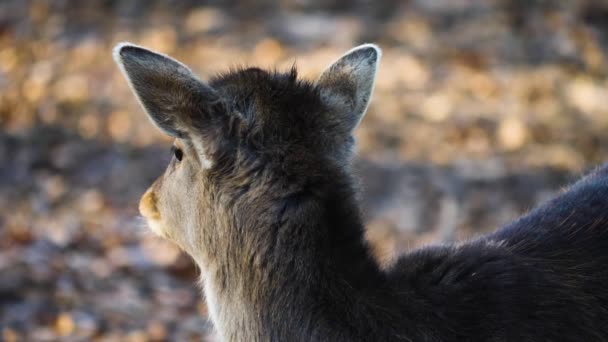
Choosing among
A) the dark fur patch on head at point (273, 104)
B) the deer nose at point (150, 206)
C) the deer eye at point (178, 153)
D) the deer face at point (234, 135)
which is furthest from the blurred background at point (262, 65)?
the dark fur patch on head at point (273, 104)

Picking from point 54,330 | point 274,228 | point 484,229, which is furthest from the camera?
point 484,229

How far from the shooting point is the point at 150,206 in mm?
3949

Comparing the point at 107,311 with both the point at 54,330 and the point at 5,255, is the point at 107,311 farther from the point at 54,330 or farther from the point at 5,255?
the point at 5,255

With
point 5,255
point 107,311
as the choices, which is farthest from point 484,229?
point 5,255

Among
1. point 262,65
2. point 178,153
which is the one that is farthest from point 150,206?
point 262,65

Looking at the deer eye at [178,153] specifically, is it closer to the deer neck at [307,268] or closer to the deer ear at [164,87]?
the deer ear at [164,87]

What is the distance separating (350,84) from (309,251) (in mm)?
844

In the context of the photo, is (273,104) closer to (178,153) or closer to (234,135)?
(234,135)

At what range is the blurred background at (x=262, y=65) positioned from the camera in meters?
6.76

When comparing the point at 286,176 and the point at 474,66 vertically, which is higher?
the point at 474,66

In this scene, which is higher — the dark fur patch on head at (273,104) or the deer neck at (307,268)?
→ the dark fur patch on head at (273,104)

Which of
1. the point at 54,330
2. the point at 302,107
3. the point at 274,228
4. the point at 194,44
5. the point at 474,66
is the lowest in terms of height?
the point at 54,330

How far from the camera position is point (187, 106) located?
10.8 feet

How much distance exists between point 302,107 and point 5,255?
13.7 ft
